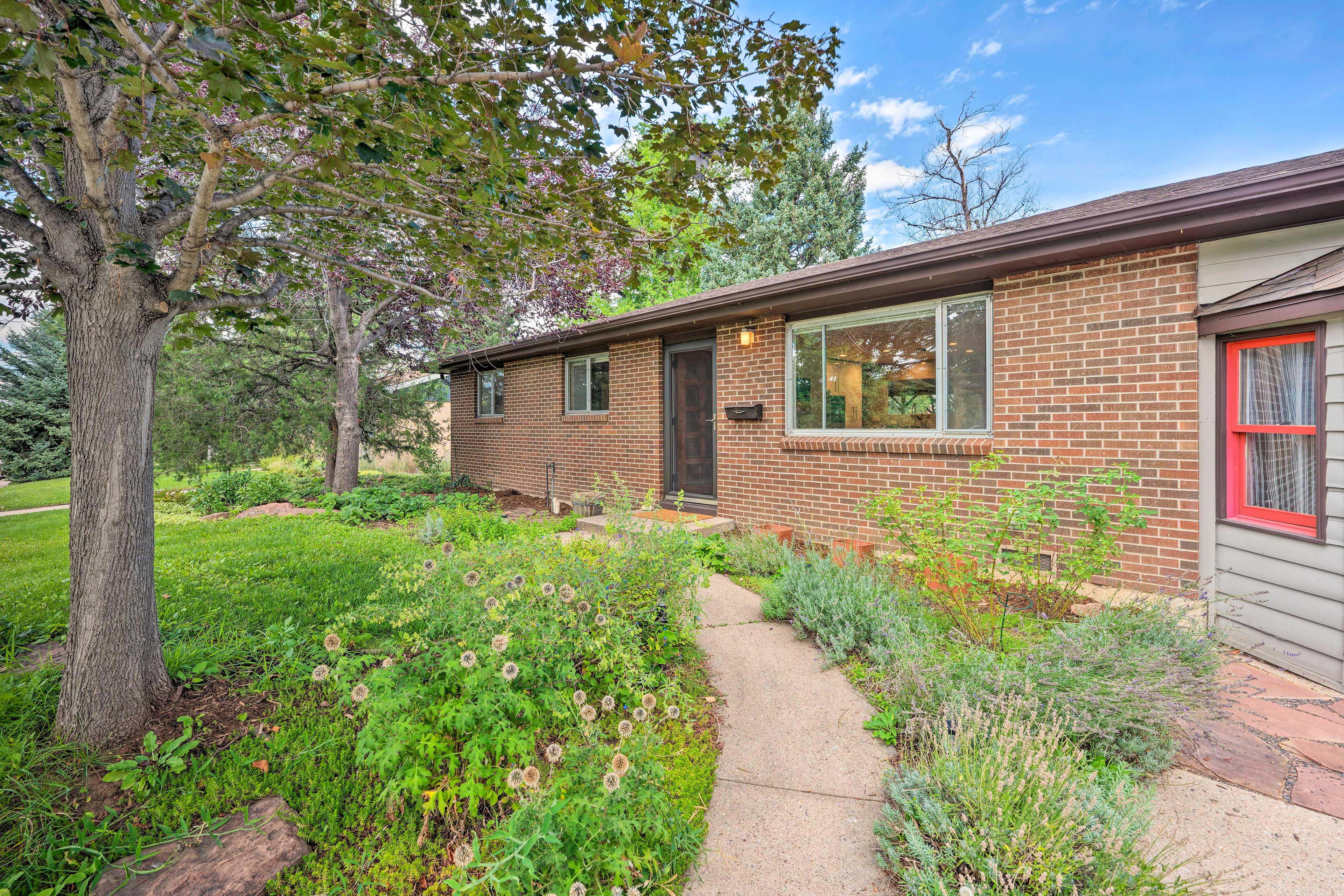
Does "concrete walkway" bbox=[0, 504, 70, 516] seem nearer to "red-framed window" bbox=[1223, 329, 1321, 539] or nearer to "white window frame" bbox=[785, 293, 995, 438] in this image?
"white window frame" bbox=[785, 293, 995, 438]

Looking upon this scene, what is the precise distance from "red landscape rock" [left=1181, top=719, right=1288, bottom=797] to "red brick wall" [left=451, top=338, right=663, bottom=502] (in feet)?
17.8

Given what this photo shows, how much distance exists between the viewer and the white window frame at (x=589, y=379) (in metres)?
8.05

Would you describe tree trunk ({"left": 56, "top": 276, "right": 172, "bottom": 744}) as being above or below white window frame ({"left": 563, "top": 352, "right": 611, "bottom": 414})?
below

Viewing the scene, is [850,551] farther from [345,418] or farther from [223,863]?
[345,418]

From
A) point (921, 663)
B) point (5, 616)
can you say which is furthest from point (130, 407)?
point (921, 663)

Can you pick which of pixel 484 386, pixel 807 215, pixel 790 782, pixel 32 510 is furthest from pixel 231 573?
pixel 807 215

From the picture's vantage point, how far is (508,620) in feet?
7.41

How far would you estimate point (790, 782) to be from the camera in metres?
2.19

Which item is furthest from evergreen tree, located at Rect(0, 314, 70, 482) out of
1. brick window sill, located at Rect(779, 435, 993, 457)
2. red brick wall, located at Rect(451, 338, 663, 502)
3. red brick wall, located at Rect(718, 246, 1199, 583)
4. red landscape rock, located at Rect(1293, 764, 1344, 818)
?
red landscape rock, located at Rect(1293, 764, 1344, 818)

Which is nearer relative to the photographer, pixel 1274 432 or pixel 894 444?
pixel 1274 432

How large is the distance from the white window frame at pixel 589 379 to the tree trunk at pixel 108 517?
18.9 feet

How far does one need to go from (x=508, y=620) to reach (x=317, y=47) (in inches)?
91.8

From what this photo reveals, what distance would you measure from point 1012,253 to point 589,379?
5.95m

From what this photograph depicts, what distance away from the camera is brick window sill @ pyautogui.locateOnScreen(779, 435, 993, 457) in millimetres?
4598
